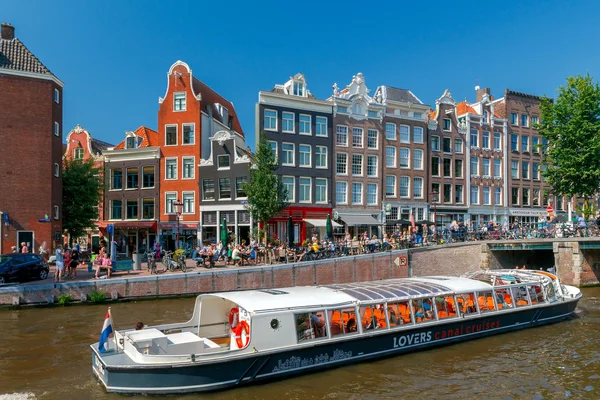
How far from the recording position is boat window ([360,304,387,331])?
13.3m

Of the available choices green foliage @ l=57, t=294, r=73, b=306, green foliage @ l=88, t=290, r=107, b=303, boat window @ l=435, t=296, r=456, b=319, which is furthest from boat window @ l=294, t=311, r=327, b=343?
green foliage @ l=57, t=294, r=73, b=306

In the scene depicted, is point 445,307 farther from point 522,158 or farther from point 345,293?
point 522,158

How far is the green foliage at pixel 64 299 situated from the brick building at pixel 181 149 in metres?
16.1

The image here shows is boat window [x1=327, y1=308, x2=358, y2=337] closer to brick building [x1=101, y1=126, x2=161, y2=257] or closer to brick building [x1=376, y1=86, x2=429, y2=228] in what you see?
brick building [x1=376, y1=86, x2=429, y2=228]

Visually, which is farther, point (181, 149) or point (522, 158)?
point (522, 158)

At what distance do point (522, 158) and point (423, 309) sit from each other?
125 feet

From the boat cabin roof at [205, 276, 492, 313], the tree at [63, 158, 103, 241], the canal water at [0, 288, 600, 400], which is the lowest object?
the canal water at [0, 288, 600, 400]

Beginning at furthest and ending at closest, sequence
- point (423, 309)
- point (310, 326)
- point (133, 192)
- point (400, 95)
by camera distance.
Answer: point (400, 95) < point (133, 192) < point (423, 309) < point (310, 326)

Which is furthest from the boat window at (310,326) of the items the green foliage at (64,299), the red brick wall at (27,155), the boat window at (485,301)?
the red brick wall at (27,155)

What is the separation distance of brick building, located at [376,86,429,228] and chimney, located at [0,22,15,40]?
88.6 feet

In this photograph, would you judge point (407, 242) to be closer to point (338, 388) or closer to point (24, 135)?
point (338, 388)

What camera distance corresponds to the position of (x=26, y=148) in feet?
95.9

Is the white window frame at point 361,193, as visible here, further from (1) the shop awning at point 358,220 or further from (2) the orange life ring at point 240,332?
(2) the orange life ring at point 240,332

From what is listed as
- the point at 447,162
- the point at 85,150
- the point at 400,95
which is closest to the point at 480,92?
the point at 447,162
